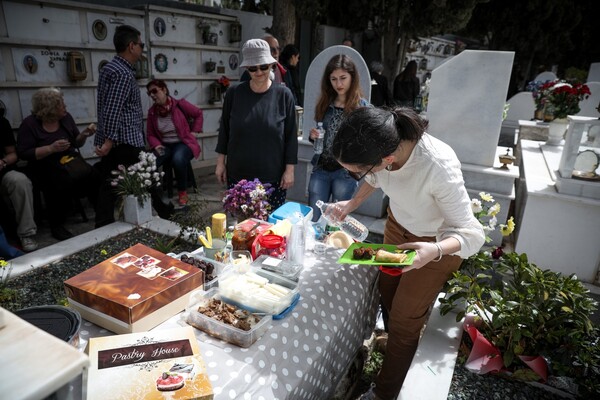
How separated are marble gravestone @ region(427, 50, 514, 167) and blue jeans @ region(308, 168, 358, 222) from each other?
2025 mm

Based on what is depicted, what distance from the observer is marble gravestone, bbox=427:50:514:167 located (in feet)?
13.8

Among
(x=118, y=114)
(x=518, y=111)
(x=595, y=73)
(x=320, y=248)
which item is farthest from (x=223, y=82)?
(x=595, y=73)

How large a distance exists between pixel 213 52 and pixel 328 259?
18.8 feet

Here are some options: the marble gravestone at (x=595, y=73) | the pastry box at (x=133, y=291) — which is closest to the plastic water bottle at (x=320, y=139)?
the pastry box at (x=133, y=291)

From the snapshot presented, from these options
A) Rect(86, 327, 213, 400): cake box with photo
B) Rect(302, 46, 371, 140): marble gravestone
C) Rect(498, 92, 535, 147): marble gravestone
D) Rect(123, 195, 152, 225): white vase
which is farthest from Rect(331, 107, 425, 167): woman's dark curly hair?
Rect(498, 92, 535, 147): marble gravestone

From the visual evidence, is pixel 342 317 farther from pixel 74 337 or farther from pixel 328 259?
pixel 74 337

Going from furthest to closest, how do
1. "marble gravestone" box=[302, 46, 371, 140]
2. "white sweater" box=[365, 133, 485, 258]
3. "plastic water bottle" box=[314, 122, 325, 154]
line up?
1. "marble gravestone" box=[302, 46, 371, 140]
2. "plastic water bottle" box=[314, 122, 325, 154]
3. "white sweater" box=[365, 133, 485, 258]

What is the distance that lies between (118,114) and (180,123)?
1.34 metres

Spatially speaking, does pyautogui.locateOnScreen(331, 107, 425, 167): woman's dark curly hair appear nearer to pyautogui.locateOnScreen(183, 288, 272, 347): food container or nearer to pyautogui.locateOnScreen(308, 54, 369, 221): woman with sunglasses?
pyautogui.locateOnScreen(183, 288, 272, 347): food container

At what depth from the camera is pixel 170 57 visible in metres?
6.18

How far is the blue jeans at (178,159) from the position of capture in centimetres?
507

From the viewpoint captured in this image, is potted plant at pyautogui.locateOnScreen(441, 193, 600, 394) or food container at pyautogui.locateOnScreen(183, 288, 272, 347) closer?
food container at pyautogui.locateOnScreen(183, 288, 272, 347)

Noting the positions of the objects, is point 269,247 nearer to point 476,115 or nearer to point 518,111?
point 476,115

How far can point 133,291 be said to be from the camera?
1.50m
